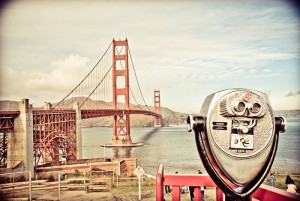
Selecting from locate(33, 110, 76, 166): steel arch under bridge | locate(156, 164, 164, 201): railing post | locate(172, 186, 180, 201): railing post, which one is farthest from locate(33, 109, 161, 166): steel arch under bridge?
locate(156, 164, 164, 201): railing post

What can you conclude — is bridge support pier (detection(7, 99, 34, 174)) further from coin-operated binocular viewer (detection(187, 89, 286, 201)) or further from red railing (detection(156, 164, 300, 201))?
coin-operated binocular viewer (detection(187, 89, 286, 201))

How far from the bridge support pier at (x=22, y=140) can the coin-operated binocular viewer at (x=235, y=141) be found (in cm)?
1245

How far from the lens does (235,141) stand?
188 cm

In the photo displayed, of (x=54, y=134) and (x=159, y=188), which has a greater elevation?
(x=159, y=188)

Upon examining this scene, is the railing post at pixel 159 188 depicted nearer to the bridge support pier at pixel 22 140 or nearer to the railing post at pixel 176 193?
the railing post at pixel 176 193

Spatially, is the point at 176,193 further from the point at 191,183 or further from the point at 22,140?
the point at 22,140

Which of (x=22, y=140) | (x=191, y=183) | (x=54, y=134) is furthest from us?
(x=54, y=134)

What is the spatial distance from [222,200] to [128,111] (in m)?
30.9

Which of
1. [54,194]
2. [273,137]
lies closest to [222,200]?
[273,137]

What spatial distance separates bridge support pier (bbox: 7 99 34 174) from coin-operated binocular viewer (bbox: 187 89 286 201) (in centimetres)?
1245

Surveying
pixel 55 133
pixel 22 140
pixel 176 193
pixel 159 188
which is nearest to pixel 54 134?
pixel 55 133

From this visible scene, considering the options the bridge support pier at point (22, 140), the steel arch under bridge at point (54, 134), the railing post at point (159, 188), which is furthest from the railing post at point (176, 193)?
the steel arch under bridge at point (54, 134)

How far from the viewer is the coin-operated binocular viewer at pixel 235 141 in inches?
73.3

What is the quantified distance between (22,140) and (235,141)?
12931 millimetres
